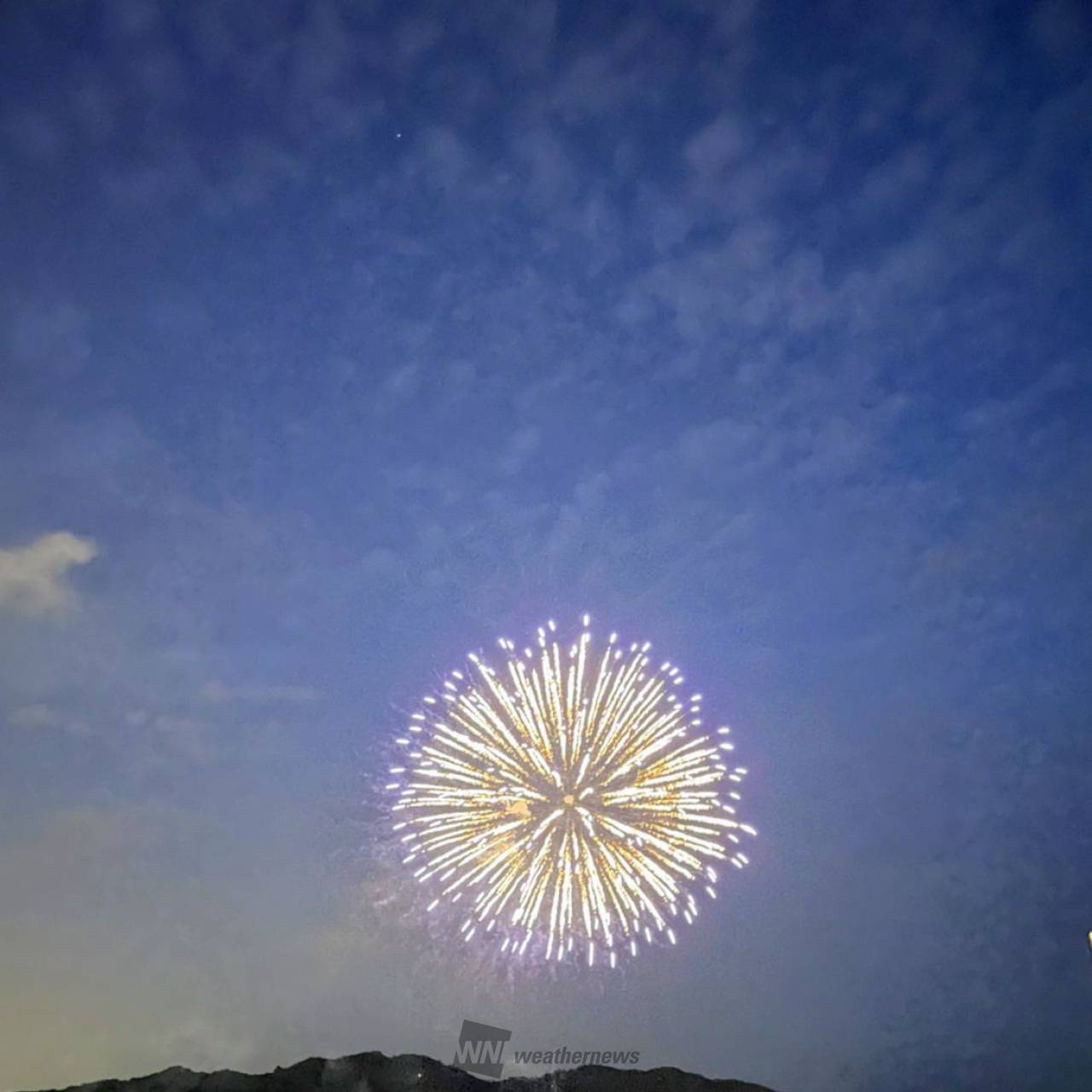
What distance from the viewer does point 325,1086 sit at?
24.4 m

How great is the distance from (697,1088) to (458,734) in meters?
14.3

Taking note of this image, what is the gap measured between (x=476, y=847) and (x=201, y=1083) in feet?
39.8

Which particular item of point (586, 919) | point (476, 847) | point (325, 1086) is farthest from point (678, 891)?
point (325, 1086)

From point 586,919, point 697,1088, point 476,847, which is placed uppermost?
point 476,847

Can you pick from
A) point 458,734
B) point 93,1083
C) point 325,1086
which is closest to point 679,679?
point 458,734

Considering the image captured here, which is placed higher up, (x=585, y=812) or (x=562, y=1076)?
(x=585, y=812)

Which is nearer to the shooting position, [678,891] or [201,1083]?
[201,1083]

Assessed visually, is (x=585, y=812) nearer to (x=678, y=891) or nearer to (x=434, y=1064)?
(x=678, y=891)

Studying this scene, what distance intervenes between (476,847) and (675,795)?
7.81 m

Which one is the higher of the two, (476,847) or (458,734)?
(458,734)

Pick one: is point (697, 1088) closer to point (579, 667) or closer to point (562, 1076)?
point (562, 1076)

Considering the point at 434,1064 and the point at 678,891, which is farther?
the point at 678,891

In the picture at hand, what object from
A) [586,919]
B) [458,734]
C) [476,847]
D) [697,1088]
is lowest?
[697,1088]

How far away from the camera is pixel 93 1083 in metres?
24.7
